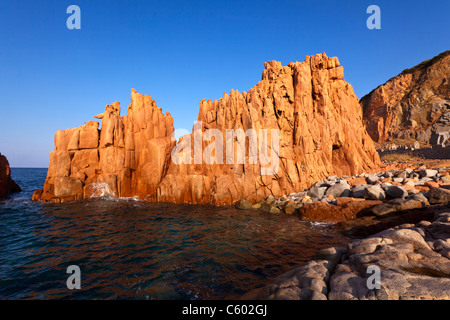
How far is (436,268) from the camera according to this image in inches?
259

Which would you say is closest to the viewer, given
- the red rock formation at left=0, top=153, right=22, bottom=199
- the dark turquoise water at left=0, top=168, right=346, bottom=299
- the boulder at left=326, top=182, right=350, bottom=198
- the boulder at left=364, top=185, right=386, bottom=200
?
the dark turquoise water at left=0, top=168, right=346, bottom=299

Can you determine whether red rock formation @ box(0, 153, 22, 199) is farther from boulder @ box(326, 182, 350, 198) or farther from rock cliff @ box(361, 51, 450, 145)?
rock cliff @ box(361, 51, 450, 145)

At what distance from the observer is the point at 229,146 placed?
2786 cm

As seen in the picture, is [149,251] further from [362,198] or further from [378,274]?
[362,198]

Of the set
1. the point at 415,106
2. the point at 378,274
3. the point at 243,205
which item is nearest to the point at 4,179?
the point at 243,205

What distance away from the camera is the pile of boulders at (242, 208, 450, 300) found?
5.58 meters

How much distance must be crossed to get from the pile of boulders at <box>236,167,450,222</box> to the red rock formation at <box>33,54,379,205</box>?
286cm

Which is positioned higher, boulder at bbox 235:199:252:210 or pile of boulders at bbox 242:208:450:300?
pile of boulders at bbox 242:208:450:300

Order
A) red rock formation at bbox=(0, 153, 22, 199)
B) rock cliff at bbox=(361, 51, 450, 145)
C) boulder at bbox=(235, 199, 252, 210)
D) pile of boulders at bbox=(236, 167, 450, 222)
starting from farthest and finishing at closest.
A: rock cliff at bbox=(361, 51, 450, 145), red rock formation at bbox=(0, 153, 22, 199), boulder at bbox=(235, 199, 252, 210), pile of boulders at bbox=(236, 167, 450, 222)

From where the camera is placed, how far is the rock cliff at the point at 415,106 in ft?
204

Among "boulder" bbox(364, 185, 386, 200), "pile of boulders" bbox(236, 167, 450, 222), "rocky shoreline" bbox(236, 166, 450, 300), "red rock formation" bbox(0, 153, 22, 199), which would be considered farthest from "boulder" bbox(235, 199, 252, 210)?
"red rock formation" bbox(0, 153, 22, 199)

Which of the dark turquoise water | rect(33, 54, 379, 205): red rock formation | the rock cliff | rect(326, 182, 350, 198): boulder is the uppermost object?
the rock cliff
